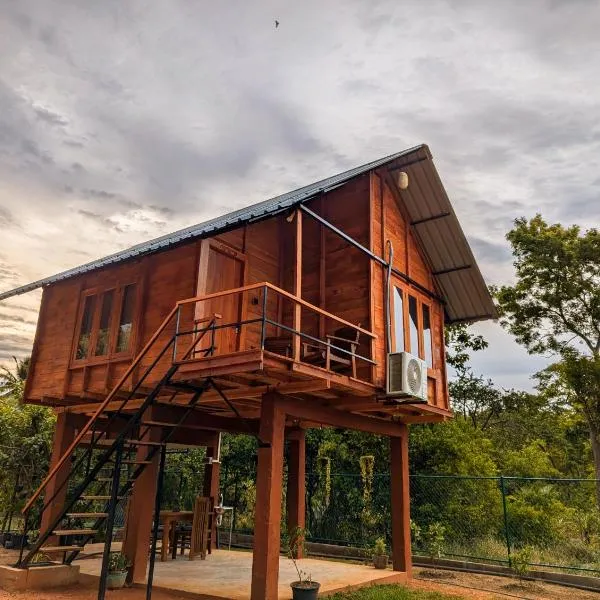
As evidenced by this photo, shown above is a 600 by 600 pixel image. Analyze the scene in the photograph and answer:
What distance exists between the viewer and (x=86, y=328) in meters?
12.7

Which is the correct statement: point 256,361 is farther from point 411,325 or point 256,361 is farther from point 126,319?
point 411,325

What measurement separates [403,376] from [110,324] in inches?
256

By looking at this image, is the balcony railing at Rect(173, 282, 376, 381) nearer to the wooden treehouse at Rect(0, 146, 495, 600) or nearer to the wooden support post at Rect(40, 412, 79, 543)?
the wooden treehouse at Rect(0, 146, 495, 600)

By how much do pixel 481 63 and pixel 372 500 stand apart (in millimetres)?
13390

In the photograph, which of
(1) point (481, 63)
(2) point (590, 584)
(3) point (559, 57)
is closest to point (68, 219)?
(1) point (481, 63)

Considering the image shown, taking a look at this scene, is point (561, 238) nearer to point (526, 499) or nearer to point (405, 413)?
point (526, 499)

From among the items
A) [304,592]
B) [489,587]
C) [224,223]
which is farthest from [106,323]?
[489,587]

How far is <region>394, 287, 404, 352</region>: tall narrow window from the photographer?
11787 mm

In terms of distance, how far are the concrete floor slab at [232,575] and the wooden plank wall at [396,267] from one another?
13.0ft

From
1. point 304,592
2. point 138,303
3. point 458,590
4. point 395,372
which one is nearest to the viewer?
point 304,592

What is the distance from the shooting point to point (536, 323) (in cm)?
2038

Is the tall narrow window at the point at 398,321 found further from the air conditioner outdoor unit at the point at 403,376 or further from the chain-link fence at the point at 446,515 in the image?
the chain-link fence at the point at 446,515

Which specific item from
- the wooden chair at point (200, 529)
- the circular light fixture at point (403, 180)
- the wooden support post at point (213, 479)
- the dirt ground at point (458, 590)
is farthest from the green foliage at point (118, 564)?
the circular light fixture at point (403, 180)

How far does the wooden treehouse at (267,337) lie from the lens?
9234 mm
